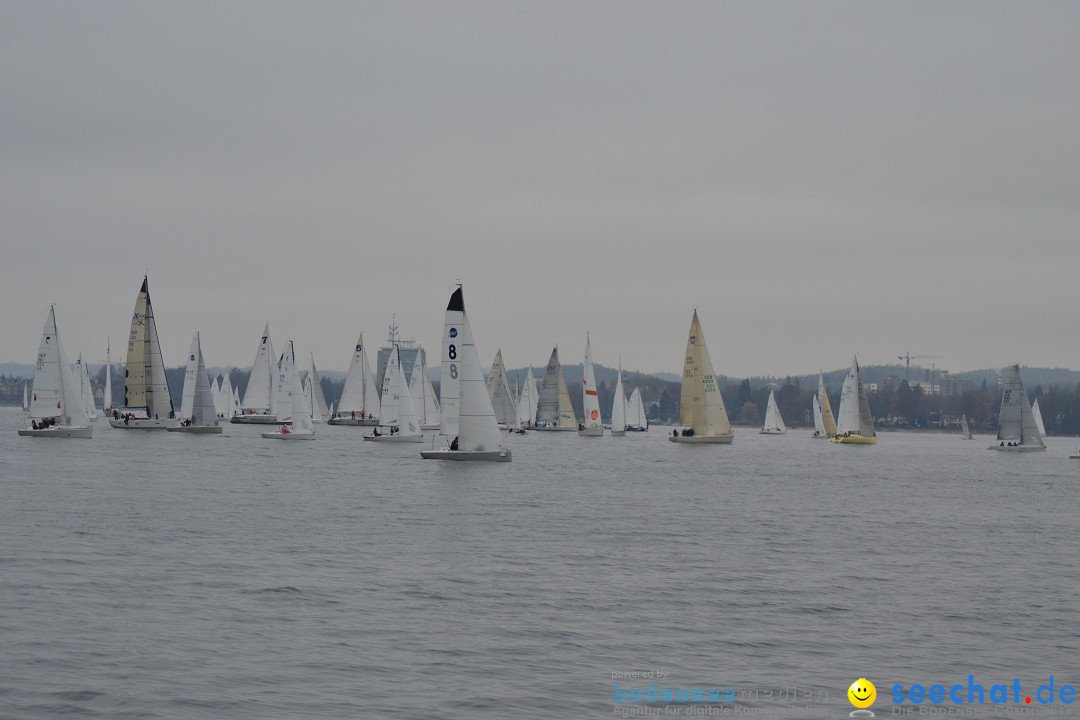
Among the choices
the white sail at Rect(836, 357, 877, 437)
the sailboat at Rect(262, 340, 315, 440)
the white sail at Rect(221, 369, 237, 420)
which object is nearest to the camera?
the sailboat at Rect(262, 340, 315, 440)

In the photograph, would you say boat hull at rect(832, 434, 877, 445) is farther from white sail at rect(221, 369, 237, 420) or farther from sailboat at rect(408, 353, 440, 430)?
white sail at rect(221, 369, 237, 420)

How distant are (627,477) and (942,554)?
24.4 metres

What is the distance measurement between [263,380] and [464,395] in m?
58.4

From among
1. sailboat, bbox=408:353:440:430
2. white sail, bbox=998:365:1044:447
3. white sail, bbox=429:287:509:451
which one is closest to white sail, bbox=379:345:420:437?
sailboat, bbox=408:353:440:430

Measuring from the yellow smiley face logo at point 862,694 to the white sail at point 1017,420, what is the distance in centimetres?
7263

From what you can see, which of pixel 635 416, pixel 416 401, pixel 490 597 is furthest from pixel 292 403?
pixel 635 416

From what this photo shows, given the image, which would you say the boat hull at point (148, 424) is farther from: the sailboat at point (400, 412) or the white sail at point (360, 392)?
the white sail at point (360, 392)

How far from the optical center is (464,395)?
47594 millimetres

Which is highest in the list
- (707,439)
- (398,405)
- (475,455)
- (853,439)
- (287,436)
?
(398,405)

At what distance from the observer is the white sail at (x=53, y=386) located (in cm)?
6719

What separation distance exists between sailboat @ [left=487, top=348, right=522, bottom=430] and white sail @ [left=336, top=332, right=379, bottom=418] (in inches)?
420

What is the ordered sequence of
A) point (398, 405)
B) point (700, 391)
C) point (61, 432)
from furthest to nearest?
point (700, 391)
point (398, 405)
point (61, 432)

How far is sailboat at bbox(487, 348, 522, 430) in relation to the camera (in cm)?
11131

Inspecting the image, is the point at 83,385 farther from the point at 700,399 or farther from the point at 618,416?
the point at 700,399
